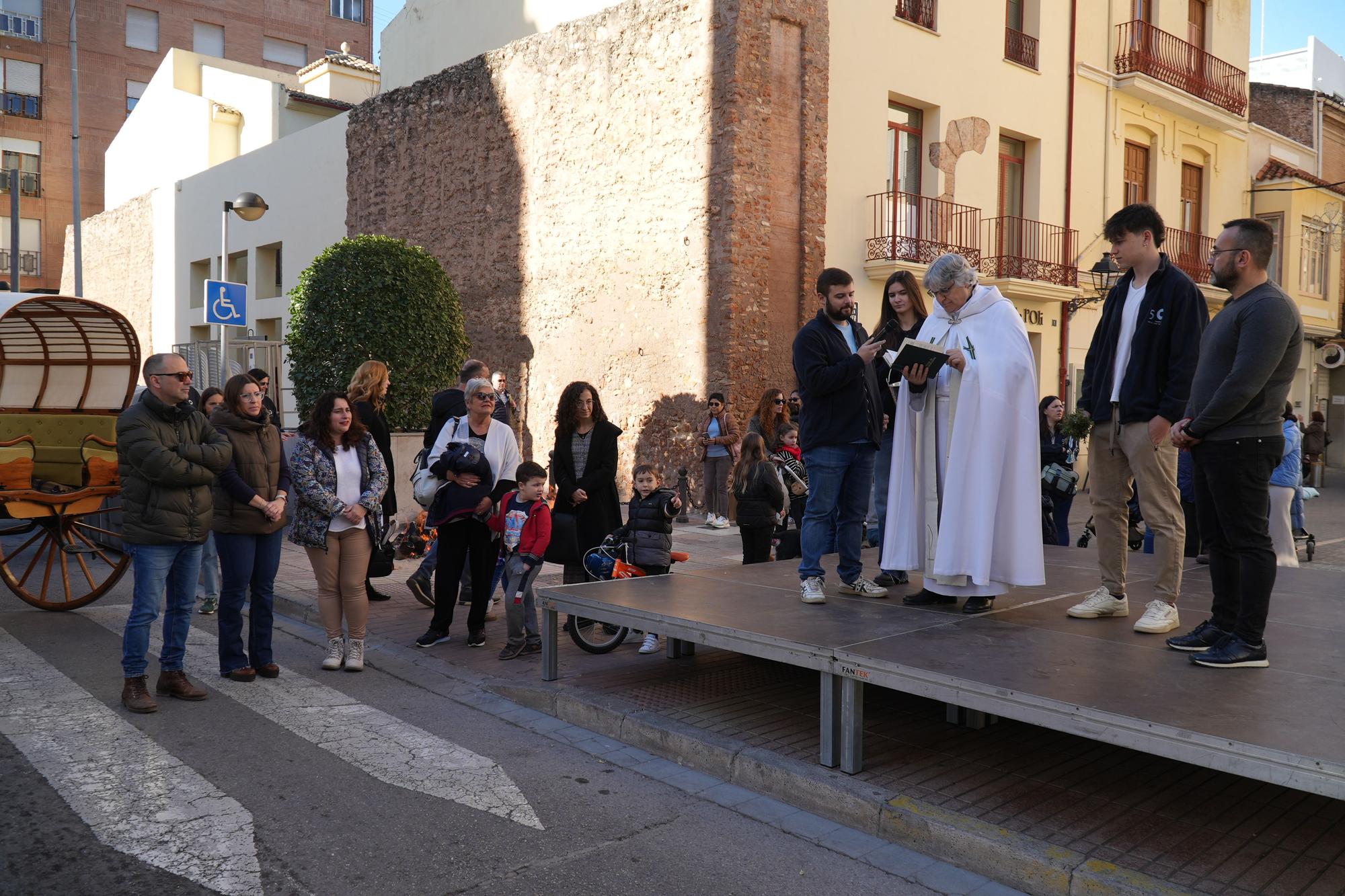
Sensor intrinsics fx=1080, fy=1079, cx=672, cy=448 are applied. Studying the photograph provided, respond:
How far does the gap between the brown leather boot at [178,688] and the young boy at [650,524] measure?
276 cm

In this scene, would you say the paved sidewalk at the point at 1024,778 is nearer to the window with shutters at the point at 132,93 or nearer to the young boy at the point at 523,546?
the young boy at the point at 523,546

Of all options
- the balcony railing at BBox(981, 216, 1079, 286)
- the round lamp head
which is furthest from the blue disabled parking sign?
the balcony railing at BBox(981, 216, 1079, 286)

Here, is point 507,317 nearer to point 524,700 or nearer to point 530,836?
point 524,700

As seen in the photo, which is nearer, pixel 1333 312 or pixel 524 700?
pixel 524 700

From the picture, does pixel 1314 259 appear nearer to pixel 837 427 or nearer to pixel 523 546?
pixel 837 427

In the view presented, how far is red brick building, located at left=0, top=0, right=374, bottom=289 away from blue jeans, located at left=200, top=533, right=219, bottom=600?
120 feet

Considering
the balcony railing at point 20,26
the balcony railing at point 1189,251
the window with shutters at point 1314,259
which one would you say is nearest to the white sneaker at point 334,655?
the balcony railing at point 1189,251

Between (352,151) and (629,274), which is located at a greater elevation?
(352,151)

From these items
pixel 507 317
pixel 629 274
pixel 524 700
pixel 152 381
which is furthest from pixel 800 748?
Answer: pixel 507 317

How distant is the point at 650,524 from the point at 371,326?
794cm

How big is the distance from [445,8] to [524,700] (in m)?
20.1

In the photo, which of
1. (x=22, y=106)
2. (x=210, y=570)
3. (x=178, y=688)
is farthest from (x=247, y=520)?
(x=22, y=106)

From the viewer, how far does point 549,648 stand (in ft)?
21.0

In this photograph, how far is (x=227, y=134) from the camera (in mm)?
29953
